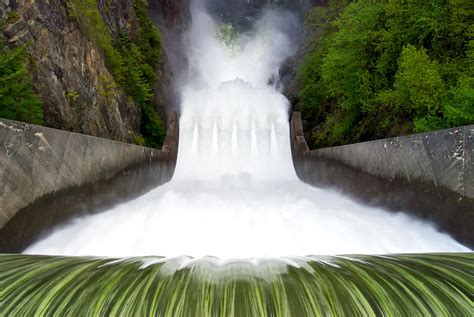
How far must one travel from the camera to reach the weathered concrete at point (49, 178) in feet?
11.3

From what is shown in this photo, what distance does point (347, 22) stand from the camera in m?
9.52

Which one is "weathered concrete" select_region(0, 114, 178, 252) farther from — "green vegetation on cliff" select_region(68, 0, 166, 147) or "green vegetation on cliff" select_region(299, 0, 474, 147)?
"green vegetation on cliff" select_region(299, 0, 474, 147)

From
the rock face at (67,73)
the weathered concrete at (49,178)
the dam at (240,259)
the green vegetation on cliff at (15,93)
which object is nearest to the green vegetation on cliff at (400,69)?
the dam at (240,259)

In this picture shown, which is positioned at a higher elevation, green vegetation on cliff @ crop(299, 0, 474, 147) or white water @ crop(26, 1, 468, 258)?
green vegetation on cliff @ crop(299, 0, 474, 147)

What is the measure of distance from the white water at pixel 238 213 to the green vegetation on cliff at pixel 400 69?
207cm

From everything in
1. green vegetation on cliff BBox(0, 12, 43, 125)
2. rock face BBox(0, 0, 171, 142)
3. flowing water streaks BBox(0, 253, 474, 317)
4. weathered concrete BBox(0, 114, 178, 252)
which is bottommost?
flowing water streaks BBox(0, 253, 474, 317)

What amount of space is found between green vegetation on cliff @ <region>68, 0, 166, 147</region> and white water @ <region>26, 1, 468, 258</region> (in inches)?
61.3

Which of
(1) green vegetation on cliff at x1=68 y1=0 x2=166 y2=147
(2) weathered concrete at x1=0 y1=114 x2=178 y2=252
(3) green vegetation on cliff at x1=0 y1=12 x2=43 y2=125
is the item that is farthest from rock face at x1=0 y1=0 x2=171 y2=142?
(2) weathered concrete at x1=0 y1=114 x2=178 y2=252

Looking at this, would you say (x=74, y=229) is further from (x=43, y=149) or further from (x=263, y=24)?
(x=263, y=24)

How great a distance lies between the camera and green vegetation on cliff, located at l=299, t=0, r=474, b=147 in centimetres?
573

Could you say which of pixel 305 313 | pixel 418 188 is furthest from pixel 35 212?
pixel 418 188

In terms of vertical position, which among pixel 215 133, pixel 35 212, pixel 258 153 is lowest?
pixel 35 212

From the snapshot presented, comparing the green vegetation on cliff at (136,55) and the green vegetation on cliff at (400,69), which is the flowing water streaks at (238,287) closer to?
the green vegetation on cliff at (400,69)

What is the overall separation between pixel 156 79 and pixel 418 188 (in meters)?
11.6
